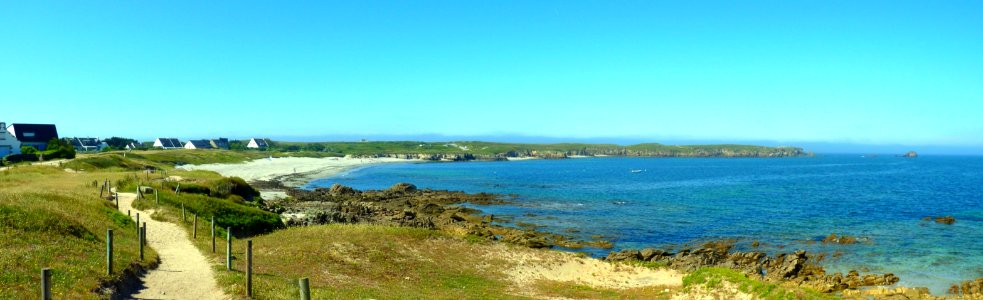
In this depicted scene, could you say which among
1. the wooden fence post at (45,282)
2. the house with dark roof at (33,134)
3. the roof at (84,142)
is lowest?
the wooden fence post at (45,282)

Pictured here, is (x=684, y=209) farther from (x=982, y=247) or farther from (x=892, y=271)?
(x=892, y=271)

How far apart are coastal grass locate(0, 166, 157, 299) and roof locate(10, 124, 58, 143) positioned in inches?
3407

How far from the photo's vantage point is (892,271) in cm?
3225

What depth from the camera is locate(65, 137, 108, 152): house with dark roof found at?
155 meters

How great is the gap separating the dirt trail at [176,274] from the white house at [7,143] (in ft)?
260

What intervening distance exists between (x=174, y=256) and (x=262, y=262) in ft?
11.0

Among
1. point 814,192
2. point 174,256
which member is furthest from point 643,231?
point 814,192

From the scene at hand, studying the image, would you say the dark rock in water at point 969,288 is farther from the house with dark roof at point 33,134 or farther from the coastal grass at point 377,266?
the house with dark roof at point 33,134

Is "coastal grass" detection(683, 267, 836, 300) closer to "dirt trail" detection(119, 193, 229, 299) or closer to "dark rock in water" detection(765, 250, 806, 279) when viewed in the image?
"dark rock in water" detection(765, 250, 806, 279)

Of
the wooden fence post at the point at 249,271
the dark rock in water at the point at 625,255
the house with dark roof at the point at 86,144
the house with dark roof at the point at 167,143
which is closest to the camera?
the wooden fence post at the point at 249,271

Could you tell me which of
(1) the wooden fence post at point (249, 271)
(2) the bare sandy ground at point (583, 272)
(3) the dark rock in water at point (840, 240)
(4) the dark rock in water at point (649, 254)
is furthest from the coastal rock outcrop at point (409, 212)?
(1) the wooden fence post at point (249, 271)

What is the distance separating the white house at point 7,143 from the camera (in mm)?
87188

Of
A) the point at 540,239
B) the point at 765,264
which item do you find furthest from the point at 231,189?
the point at 765,264

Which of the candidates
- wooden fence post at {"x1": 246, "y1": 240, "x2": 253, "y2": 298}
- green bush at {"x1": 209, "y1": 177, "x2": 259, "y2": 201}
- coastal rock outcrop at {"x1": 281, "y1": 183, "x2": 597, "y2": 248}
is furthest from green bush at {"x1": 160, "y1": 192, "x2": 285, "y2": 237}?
wooden fence post at {"x1": 246, "y1": 240, "x2": 253, "y2": 298}
